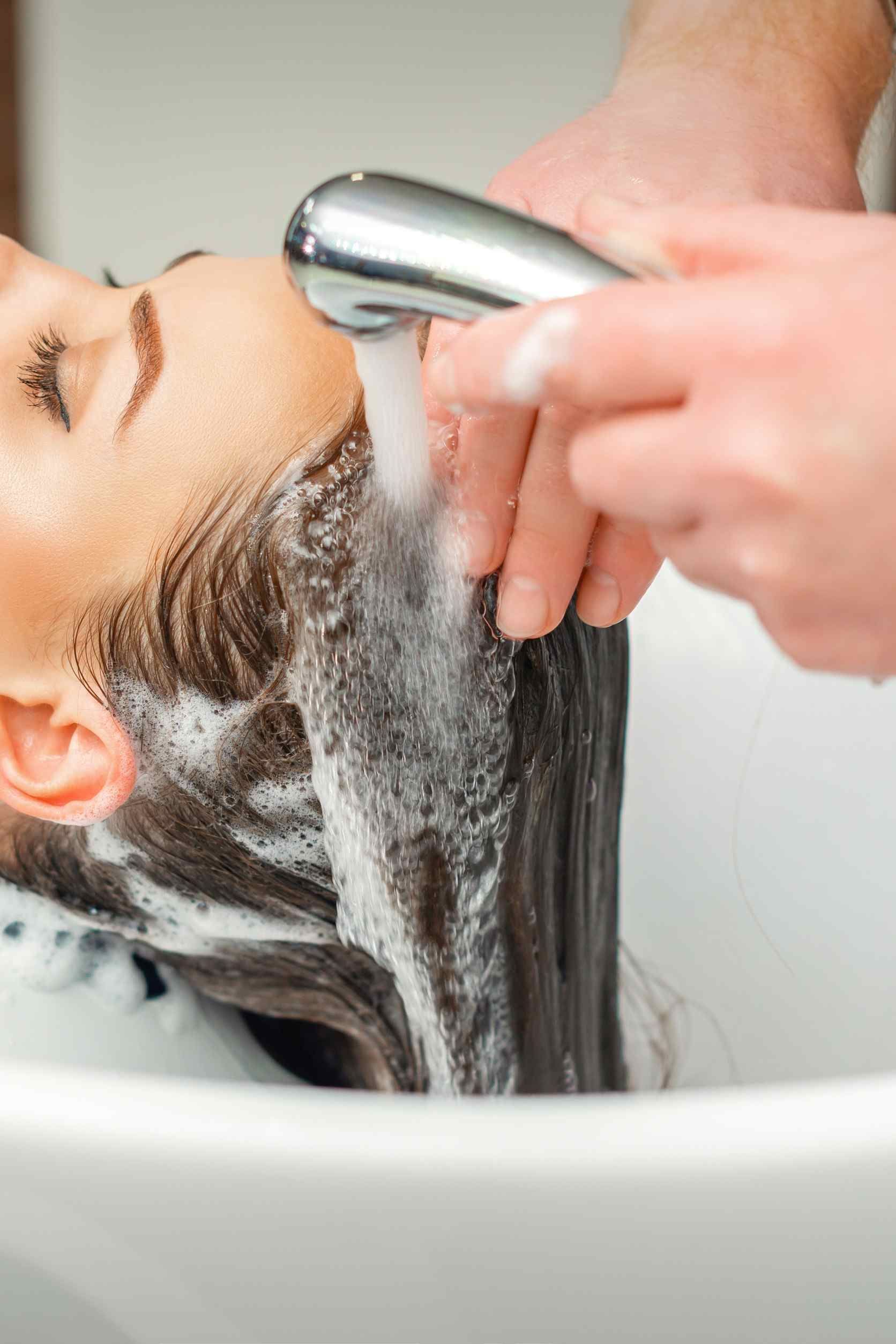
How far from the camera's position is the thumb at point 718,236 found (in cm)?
49

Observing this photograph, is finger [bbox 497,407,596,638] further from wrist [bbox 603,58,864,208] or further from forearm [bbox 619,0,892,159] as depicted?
forearm [bbox 619,0,892,159]

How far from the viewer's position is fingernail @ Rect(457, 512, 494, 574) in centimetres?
72

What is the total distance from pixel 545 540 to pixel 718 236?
0.69ft

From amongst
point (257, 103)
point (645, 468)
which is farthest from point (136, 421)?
point (257, 103)

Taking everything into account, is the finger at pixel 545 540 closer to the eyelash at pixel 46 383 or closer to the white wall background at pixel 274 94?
the eyelash at pixel 46 383

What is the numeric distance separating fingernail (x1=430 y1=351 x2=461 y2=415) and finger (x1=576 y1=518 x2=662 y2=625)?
19 centimetres

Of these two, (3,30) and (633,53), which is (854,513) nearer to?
(633,53)

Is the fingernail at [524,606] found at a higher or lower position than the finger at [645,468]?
lower

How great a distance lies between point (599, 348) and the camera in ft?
1.56

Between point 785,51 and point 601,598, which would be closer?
point 601,598

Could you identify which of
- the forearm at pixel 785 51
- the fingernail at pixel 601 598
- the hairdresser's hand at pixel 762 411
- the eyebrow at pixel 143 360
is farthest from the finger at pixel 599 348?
the forearm at pixel 785 51

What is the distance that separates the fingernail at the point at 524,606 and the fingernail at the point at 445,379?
17 centimetres

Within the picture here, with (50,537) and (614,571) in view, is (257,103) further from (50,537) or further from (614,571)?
(614,571)

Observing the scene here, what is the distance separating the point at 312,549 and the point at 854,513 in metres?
0.42
